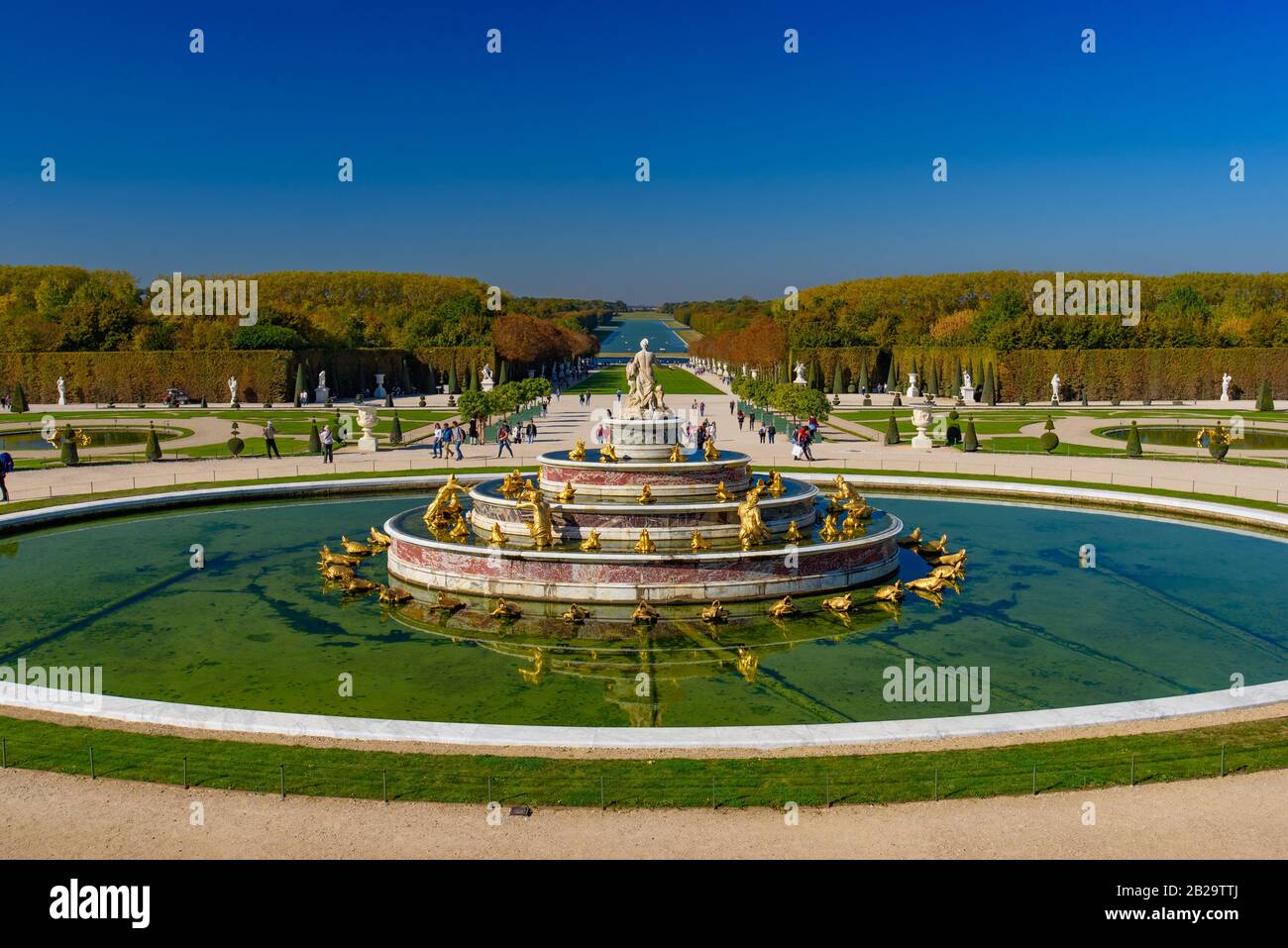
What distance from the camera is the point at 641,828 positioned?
1248 centimetres

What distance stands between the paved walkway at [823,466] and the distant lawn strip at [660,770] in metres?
25.7

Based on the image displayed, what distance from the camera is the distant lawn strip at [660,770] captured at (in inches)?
526

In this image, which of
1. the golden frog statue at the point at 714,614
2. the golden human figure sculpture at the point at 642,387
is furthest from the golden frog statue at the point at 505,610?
the golden human figure sculpture at the point at 642,387

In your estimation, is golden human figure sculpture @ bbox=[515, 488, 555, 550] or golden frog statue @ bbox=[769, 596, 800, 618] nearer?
golden frog statue @ bbox=[769, 596, 800, 618]

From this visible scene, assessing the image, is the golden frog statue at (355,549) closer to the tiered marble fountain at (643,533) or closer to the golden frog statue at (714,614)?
the tiered marble fountain at (643,533)

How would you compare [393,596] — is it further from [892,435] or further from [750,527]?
[892,435]

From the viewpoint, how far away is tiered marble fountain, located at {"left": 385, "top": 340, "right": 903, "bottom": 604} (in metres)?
23.7

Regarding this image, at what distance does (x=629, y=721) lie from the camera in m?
16.8

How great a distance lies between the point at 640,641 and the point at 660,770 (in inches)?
275

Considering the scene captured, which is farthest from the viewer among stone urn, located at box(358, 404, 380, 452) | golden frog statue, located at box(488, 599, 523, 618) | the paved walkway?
stone urn, located at box(358, 404, 380, 452)

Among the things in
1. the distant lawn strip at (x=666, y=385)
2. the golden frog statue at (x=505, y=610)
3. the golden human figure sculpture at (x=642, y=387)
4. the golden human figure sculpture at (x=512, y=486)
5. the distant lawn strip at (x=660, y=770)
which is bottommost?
the distant lawn strip at (x=660, y=770)

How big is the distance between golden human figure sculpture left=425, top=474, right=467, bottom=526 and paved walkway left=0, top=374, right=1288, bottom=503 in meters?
15.6

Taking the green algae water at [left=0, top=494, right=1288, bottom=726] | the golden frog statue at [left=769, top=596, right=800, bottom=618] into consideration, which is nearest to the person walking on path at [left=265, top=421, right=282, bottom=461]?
the green algae water at [left=0, top=494, right=1288, bottom=726]

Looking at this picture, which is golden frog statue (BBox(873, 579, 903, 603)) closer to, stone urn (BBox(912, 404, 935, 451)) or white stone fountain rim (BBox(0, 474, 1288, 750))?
white stone fountain rim (BBox(0, 474, 1288, 750))
